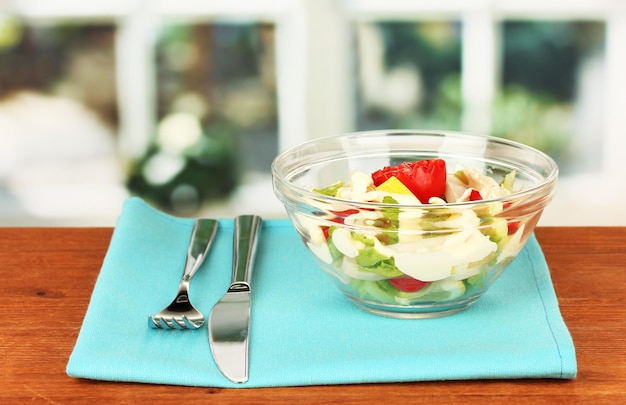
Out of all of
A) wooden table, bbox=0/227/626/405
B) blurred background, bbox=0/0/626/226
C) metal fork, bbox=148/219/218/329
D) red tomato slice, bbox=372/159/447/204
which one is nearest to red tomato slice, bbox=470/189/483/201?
red tomato slice, bbox=372/159/447/204

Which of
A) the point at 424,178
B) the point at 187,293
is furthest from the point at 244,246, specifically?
the point at 424,178

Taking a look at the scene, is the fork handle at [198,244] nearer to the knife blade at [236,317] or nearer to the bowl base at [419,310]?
the knife blade at [236,317]

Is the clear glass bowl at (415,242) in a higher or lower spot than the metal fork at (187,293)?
higher

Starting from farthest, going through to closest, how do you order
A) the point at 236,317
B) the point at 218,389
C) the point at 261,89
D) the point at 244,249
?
the point at 261,89 < the point at 244,249 < the point at 236,317 < the point at 218,389

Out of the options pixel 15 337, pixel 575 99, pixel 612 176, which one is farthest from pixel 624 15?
pixel 15 337

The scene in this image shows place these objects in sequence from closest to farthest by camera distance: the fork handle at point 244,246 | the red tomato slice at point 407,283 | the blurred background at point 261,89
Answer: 1. the red tomato slice at point 407,283
2. the fork handle at point 244,246
3. the blurred background at point 261,89

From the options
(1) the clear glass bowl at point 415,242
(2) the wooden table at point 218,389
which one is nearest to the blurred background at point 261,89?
(2) the wooden table at point 218,389

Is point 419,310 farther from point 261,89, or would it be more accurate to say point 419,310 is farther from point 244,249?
point 261,89

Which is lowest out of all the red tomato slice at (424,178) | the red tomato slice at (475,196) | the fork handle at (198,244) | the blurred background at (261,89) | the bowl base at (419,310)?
the blurred background at (261,89)
